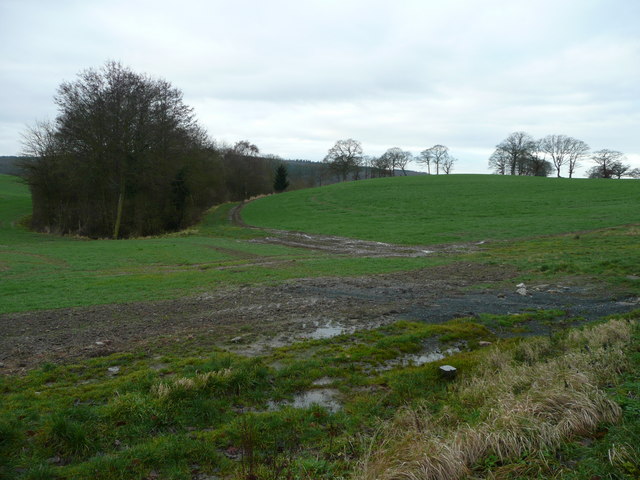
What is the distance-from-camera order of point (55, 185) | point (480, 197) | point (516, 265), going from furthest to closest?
point (480, 197) < point (55, 185) < point (516, 265)

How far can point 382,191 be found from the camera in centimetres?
6662

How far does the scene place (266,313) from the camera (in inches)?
477

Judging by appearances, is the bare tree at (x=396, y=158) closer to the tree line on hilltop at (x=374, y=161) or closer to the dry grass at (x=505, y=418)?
the tree line on hilltop at (x=374, y=161)

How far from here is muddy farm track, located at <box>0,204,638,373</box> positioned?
944cm

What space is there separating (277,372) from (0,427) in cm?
412

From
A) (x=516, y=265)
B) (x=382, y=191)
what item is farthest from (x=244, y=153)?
(x=516, y=265)

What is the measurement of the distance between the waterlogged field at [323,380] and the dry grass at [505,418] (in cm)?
2

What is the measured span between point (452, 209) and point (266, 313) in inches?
1547

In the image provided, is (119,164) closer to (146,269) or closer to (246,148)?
(146,269)

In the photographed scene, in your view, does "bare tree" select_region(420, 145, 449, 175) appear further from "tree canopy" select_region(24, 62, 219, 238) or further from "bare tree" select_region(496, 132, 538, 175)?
"tree canopy" select_region(24, 62, 219, 238)

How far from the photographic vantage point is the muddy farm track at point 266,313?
9438 millimetres

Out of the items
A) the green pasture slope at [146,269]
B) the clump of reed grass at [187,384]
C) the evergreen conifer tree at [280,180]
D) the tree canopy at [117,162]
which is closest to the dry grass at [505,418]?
the clump of reed grass at [187,384]

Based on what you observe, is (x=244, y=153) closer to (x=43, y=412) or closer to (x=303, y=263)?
(x=303, y=263)

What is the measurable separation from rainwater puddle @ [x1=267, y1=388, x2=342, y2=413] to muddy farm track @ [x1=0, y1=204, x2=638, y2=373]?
226 cm
